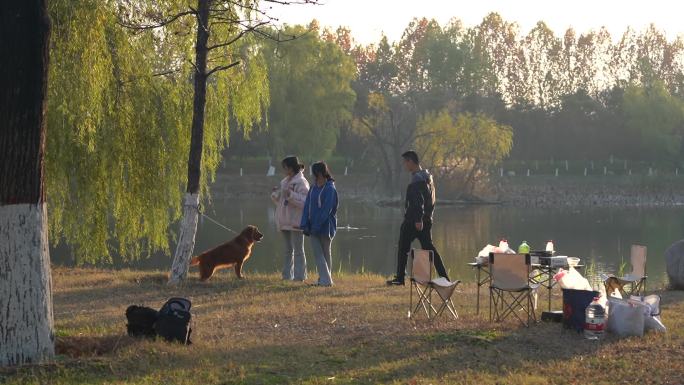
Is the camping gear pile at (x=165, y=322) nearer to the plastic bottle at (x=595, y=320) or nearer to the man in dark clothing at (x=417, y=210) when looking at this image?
the plastic bottle at (x=595, y=320)

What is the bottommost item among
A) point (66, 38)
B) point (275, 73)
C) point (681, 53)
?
point (66, 38)

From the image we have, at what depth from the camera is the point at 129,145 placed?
1137 cm

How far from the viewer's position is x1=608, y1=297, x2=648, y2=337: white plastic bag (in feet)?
24.6

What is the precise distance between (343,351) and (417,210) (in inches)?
172

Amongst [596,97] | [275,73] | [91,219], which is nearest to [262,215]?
[275,73]

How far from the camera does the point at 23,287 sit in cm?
623

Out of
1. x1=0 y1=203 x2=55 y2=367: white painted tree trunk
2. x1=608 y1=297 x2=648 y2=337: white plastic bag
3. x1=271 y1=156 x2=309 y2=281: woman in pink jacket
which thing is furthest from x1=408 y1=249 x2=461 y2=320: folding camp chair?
x1=0 y1=203 x2=55 y2=367: white painted tree trunk

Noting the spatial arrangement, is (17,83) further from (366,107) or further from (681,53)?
(681,53)

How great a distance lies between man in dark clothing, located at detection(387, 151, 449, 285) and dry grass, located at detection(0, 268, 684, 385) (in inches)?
66.1

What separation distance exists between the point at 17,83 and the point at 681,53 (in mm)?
70340

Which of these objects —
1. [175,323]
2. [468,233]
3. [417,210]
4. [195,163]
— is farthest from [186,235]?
[468,233]

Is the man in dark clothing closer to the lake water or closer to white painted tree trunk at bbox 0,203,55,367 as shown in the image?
the lake water

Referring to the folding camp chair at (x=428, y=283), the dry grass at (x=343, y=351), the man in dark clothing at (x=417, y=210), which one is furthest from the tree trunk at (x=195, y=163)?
the folding camp chair at (x=428, y=283)

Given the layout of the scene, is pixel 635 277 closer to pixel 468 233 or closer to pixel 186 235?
pixel 186 235
